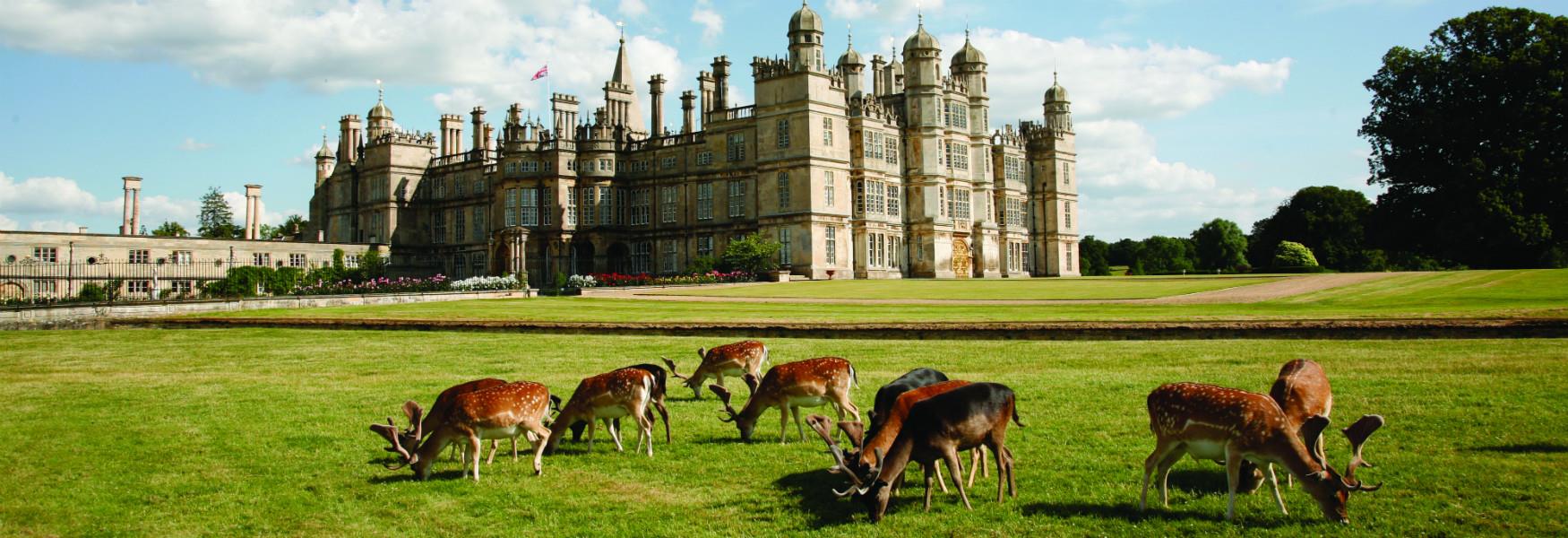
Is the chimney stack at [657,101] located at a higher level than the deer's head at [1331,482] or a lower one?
higher

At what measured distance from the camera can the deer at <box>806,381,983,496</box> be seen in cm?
898

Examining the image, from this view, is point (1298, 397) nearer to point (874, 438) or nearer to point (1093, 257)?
point (874, 438)

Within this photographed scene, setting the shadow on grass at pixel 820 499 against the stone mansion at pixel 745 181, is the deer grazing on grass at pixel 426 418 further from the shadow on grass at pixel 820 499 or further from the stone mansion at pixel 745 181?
the stone mansion at pixel 745 181

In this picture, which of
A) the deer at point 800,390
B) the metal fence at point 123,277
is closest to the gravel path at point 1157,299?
the deer at point 800,390

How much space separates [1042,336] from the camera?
2381 cm

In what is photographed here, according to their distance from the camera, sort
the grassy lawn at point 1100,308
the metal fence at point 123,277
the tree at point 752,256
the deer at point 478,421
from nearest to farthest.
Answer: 1. the deer at point 478,421
2. the grassy lawn at point 1100,308
3. the metal fence at point 123,277
4. the tree at point 752,256

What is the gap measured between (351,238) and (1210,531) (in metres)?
92.5

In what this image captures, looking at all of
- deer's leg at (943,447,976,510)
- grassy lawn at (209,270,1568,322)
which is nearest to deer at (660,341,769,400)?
deer's leg at (943,447,976,510)

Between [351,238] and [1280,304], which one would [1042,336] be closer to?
[1280,304]

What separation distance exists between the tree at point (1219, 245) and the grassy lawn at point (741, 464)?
112 metres

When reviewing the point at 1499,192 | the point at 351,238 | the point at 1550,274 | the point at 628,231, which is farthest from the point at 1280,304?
the point at 351,238

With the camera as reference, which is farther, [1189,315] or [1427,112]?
[1427,112]

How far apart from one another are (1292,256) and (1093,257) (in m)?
30.5

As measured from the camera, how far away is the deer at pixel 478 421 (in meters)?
10.6
